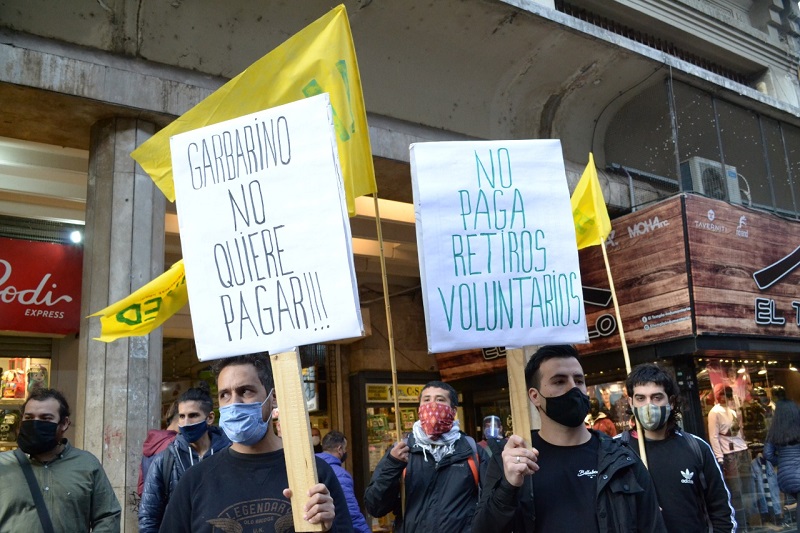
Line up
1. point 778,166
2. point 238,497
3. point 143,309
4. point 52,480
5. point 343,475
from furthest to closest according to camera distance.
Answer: point 778,166, point 143,309, point 343,475, point 52,480, point 238,497

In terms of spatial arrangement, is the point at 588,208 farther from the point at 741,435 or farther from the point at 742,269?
the point at 741,435

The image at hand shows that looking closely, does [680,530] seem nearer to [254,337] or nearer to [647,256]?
[254,337]

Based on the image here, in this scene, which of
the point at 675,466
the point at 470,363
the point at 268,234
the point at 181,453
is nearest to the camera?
the point at 268,234

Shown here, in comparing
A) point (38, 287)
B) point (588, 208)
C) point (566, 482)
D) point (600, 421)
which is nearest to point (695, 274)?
point (588, 208)

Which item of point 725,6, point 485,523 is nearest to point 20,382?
point 485,523

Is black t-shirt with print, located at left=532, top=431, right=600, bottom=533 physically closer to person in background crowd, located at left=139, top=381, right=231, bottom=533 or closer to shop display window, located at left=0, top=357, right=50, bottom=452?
person in background crowd, located at left=139, top=381, right=231, bottom=533

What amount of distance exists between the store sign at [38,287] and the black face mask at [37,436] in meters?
6.41

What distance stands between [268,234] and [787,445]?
5464 millimetres

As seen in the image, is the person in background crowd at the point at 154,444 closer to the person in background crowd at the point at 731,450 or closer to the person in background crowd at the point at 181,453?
the person in background crowd at the point at 181,453

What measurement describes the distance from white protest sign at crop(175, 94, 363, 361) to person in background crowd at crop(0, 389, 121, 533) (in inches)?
82.4

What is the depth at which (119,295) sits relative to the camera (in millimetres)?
8219

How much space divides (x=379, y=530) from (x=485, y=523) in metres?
11.1

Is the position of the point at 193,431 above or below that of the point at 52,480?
above

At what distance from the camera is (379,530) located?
13484mm
